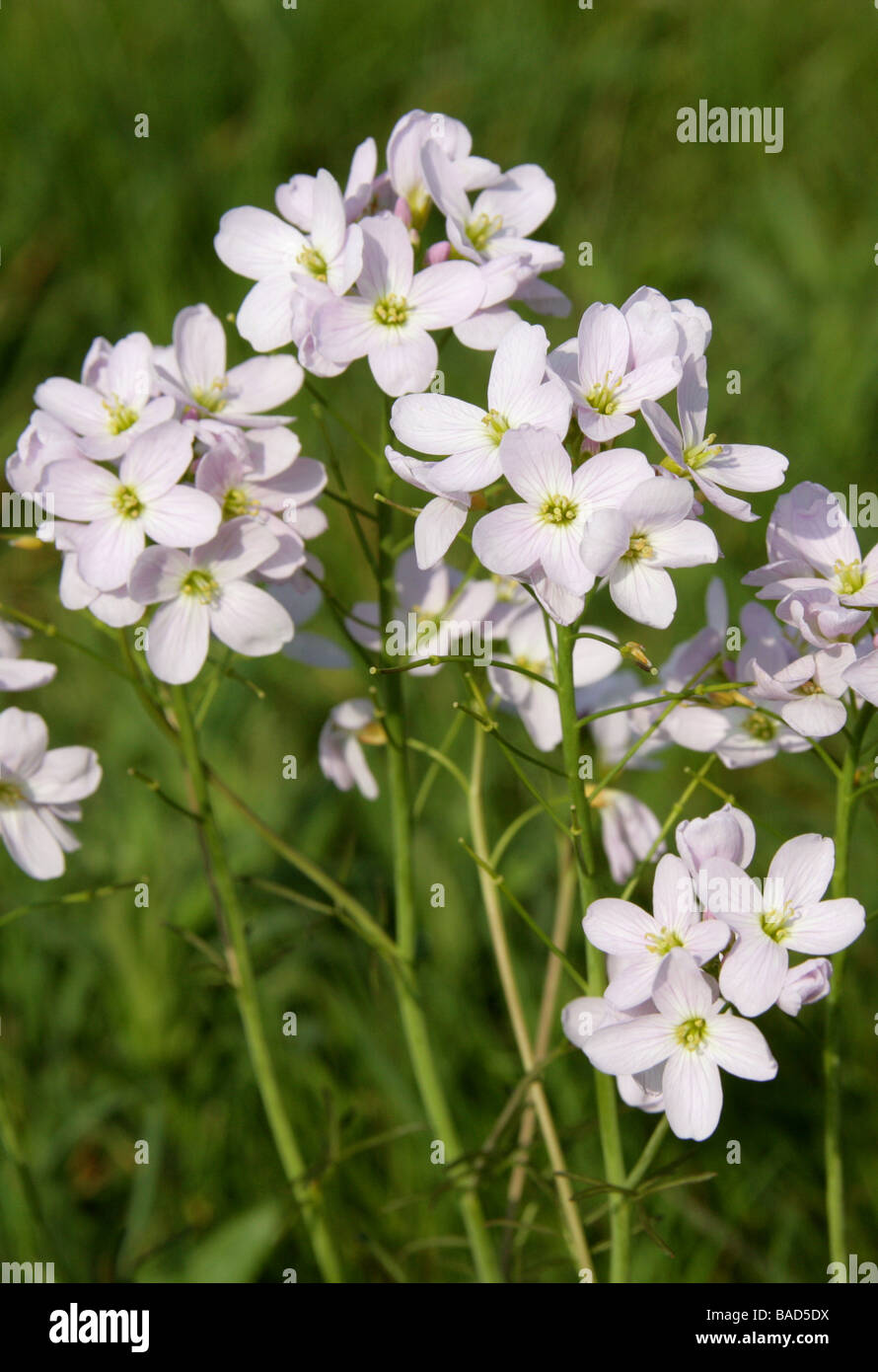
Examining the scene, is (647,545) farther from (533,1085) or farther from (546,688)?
(533,1085)

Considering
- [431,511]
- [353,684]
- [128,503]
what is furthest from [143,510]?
[353,684]

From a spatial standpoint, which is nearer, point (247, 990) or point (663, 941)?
point (663, 941)

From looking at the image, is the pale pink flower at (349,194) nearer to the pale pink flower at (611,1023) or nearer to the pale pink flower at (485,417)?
the pale pink flower at (485,417)

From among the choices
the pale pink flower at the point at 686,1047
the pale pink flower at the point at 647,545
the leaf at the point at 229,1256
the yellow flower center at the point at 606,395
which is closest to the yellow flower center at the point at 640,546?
the pale pink flower at the point at 647,545

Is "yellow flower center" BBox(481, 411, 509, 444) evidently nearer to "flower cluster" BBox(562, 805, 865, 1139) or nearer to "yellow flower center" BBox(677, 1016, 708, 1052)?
"flower cluster" BBox(562, 805, 865, 1139)

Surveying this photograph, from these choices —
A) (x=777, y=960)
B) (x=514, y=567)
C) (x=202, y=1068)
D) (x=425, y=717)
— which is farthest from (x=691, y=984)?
(x=425, y=717)
